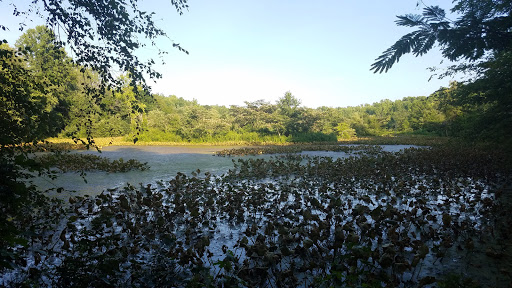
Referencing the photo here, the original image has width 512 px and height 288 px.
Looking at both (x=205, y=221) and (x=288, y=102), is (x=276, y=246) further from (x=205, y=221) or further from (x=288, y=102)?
(x=288, y=102)

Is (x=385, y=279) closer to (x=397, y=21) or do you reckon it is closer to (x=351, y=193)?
(x=397, y=21)

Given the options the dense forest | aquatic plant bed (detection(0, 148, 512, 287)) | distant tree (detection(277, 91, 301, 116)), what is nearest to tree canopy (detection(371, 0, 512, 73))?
the dense forest

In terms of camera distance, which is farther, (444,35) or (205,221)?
(205,221)

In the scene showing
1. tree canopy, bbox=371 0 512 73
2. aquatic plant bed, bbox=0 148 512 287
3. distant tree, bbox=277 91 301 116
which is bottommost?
aquatic plant bed, bbox=0 148 512 287

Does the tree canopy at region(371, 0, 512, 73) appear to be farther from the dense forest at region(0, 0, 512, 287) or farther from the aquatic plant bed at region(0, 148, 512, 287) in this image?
the aquatic plant bed at region(0, 148, 512, 287)

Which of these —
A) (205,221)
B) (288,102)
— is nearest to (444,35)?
(205,221)

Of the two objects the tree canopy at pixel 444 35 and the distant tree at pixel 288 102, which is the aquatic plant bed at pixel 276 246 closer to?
the tree canopy at pixel 444 35

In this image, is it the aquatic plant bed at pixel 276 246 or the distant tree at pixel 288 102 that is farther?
the distant tree at pixel 288 102

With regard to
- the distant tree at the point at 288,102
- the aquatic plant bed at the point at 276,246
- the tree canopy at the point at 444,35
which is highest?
the distant tree at the point at 288,102

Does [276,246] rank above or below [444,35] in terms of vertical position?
below

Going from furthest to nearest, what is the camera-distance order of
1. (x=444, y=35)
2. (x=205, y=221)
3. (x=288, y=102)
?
(x=288, y=102) → (x=205, y=221) → (x=444, y=35)

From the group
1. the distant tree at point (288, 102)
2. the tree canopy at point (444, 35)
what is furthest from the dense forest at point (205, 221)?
the distant tree at point (288, 102)

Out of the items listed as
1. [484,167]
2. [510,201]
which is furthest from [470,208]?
[484,167]

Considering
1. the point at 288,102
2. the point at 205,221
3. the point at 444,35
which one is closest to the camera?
the point at 444,35
